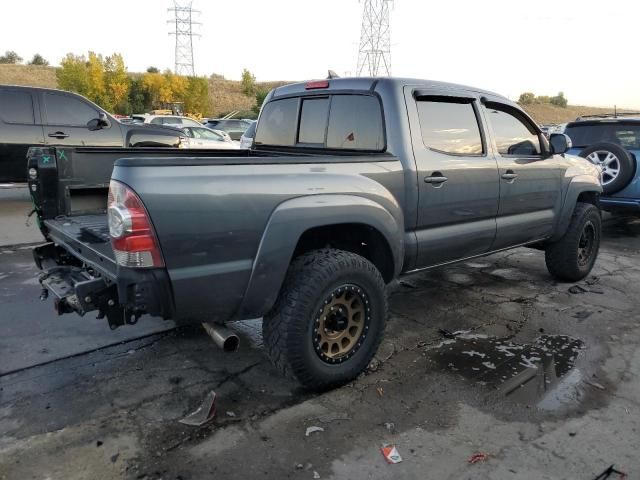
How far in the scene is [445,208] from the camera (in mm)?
3844

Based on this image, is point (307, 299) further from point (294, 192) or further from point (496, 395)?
point (496, 395)

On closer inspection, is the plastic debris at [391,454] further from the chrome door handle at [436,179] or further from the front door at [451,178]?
the chrome door handle at [436,179]

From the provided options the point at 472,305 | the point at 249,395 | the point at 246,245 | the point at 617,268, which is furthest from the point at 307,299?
the point at 617,268

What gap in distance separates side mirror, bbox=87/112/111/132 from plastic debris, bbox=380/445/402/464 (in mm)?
7991

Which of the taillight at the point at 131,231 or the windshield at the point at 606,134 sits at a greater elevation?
the windshield at the point at 606,134

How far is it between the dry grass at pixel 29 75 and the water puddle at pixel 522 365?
73.1 meters

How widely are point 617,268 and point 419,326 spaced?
3.47m

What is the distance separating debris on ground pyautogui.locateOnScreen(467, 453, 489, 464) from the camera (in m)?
2.60

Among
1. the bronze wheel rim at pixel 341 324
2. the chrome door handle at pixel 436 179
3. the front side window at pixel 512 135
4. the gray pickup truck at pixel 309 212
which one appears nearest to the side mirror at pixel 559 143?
the gray pickup truck at pixel 309 212

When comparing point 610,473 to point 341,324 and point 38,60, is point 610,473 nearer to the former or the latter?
point 341,324

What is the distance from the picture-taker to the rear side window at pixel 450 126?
3.78 meters

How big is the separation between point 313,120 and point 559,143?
7.83ft

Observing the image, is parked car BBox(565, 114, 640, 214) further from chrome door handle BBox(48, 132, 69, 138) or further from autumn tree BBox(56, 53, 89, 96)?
autumn tree BBox(56, 53, 89, 96)

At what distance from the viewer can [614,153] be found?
23.7 feet
